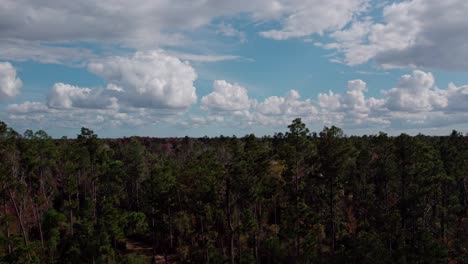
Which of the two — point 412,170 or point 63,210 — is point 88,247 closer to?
point 63,210

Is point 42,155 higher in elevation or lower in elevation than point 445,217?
higher

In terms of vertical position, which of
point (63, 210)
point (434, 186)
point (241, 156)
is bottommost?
point (63, 210)

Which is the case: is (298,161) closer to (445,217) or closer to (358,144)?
(445,217)

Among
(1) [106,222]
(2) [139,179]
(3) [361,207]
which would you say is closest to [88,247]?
(1) [106,222]

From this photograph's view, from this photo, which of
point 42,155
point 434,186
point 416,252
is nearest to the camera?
point 416,252

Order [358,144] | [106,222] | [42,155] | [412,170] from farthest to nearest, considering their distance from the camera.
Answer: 1. [358,144]
2. [42,155]
3. [412,170]
4. [106,222]

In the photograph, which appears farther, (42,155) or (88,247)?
(42,155)
